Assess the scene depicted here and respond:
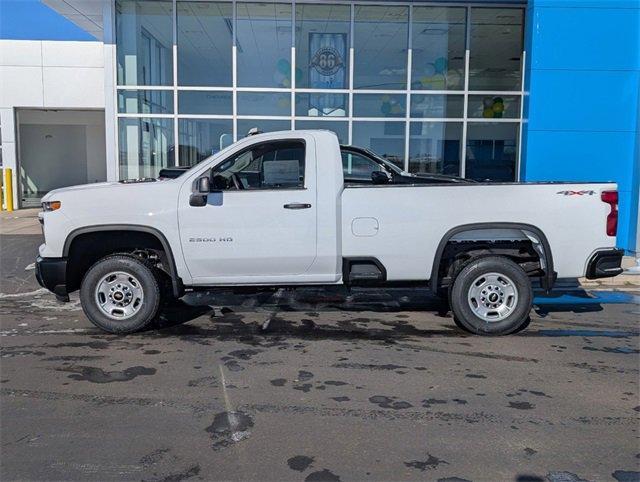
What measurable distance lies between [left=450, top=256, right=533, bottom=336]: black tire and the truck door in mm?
1613

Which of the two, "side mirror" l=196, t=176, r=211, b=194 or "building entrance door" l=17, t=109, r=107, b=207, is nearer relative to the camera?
"side mirror" l=196, t=176, r=211, b=194

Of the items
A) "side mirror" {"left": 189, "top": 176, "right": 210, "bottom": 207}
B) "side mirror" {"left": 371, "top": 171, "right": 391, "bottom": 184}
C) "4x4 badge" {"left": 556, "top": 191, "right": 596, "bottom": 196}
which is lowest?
"side mirror" {"left": 189, "top": 176, "right": 210, "bottom": 207}

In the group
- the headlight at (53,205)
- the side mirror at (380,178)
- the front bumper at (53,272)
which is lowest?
the front bumper at (53,272)

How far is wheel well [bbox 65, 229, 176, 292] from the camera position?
6.25m

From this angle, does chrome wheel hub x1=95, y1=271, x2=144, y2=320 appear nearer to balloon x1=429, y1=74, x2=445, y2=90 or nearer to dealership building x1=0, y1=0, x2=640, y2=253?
dealership building x1=0, y1=0, x2=640, y2=253

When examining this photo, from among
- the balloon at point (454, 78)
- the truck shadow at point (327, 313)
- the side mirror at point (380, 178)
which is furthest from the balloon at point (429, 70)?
the truck shadow at point (327, 313)

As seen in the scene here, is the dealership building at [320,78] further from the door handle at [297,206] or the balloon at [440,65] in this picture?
the door handle at [297,206]

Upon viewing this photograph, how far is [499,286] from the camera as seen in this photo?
6.34 metres

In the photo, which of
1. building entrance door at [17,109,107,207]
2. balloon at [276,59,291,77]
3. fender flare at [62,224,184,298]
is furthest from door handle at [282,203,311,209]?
building entrance door at [17,109,107,207]

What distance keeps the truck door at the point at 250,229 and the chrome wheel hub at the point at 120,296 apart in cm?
65

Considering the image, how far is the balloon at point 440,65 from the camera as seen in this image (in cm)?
1339

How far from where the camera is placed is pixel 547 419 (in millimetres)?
4191

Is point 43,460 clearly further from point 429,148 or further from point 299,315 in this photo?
point 429,148

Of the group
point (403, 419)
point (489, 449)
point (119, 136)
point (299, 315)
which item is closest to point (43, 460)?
point (403, 419)
